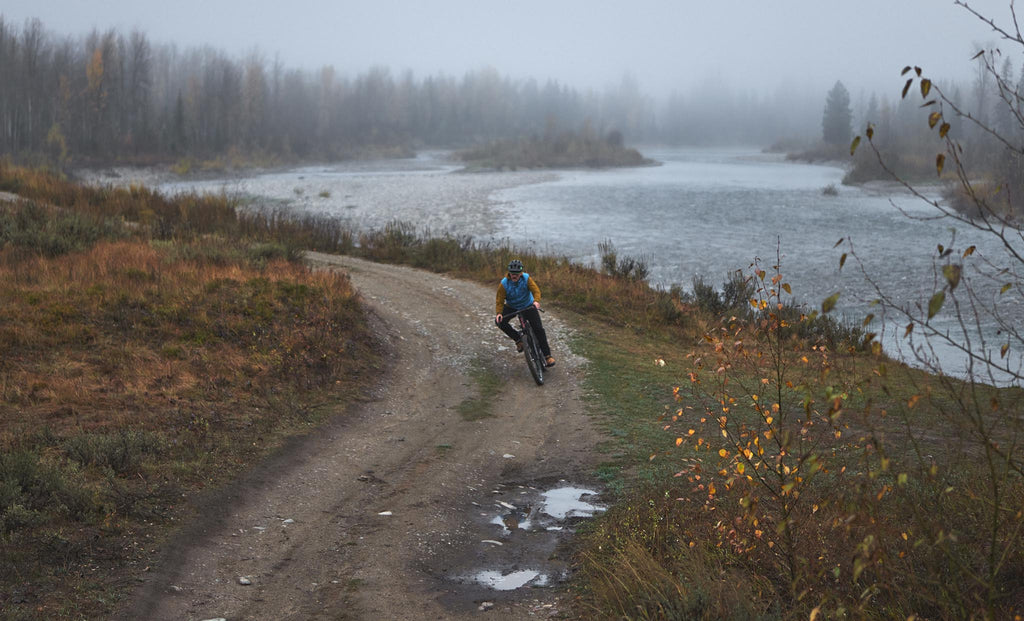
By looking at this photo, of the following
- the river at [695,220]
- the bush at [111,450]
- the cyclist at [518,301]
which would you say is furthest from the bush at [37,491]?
the river at [695,220]

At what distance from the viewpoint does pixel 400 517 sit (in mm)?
7789

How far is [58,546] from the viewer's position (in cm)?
Answer: 638

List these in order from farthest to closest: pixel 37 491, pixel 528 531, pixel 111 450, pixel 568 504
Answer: pixel 568 504 < pixel 111 450 < pixel 528 531 < pixel 37 491

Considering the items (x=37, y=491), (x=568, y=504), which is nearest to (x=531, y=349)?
(x=568, y=504)

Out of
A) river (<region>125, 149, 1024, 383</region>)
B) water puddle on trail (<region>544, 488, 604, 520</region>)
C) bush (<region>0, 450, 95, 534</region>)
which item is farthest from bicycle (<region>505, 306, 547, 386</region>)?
bush (<region>0, 450, 95, 534</region>)

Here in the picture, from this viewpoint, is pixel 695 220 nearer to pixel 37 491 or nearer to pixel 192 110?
pixel 37 491

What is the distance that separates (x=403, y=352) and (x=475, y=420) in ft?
12.0

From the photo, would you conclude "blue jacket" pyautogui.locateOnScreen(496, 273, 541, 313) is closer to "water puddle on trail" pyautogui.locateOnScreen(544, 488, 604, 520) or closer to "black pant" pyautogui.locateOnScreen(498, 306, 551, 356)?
"black pant" pyautogui.locateOnScreen(498, 306, 551, 356)

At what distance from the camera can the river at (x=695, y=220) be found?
982 inches

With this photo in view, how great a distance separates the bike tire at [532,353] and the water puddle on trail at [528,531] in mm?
4455

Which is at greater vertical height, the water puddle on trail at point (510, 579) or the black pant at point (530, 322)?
the black pant at point (530, 322)

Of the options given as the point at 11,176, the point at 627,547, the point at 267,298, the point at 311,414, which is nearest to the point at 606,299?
the point at 267,298

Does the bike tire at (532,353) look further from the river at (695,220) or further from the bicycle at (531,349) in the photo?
the river at (695,220)

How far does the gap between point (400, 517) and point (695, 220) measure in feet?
112
